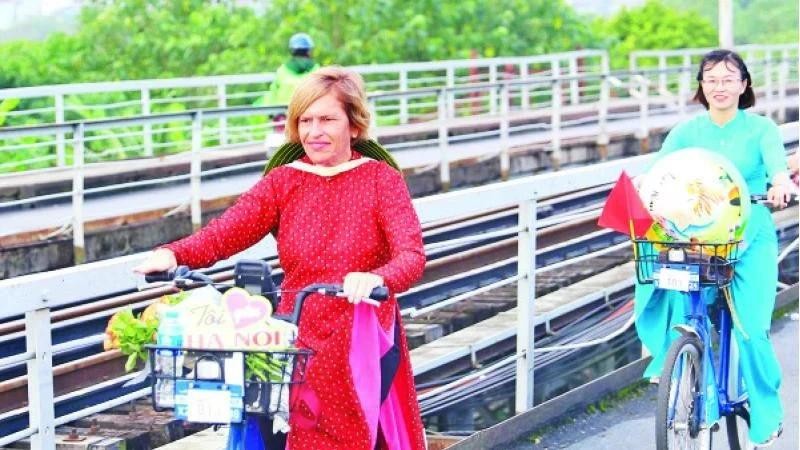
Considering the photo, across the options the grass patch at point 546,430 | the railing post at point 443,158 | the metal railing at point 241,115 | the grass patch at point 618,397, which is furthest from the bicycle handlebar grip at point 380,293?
the railing post at point 443,158

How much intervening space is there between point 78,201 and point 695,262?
8342mm

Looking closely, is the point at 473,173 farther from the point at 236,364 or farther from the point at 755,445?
the point at 236,364

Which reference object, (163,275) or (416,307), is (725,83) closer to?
(163,275)

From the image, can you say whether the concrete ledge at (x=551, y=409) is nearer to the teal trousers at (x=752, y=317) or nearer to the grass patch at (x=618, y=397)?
the grass patch at (x=618, y=397)

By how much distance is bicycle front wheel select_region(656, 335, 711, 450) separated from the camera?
6453 mm

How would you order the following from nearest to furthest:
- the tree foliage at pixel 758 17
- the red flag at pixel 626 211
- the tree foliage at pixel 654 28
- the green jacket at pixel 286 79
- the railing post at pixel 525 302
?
the red flag at pixel 626 211 < the railing post at pixel 525 302 < the green jacket at pixel 286 79 < the tree foliage at pixel 654 28 < the tree foliage at pixel 758 17

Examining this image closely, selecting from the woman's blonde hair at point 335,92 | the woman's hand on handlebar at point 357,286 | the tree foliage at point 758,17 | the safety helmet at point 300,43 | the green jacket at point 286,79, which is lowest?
the woman's hand on handlebar at point 357,286

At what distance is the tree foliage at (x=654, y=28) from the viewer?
58.2m

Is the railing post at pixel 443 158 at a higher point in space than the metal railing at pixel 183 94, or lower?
lower

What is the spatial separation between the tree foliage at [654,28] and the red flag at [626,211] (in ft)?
165

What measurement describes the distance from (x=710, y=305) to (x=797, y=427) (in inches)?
52.7

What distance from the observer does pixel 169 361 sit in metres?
4.29

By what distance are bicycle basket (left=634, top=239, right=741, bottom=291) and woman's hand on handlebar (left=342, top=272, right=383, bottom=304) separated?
7.88ft

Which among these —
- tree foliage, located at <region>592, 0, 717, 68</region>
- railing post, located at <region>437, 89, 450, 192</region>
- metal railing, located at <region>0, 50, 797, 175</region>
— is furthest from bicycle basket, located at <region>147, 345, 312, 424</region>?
tree foliage, located at <region>592, 0, 717, 68</region>
